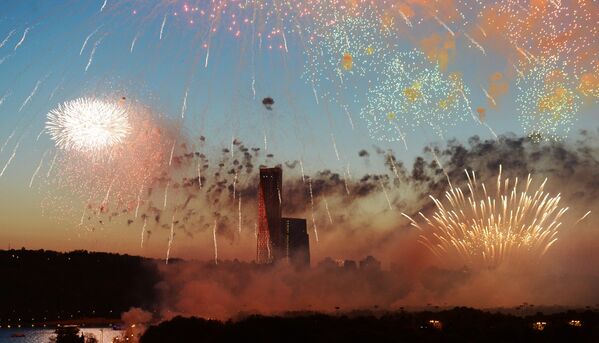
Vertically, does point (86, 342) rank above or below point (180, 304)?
below

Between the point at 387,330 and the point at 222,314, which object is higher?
the point at 222,314

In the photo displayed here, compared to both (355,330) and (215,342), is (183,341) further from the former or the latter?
(355,330)

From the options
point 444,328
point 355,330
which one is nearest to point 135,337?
point 355,330

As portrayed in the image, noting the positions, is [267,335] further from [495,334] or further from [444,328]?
[444,328]

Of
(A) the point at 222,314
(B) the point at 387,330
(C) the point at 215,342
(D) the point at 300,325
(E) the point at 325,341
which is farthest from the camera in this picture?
(A) the point at 222,314

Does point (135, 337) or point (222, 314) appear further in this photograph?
point (222, 314)

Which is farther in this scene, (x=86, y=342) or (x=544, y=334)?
(x=544, y=334)

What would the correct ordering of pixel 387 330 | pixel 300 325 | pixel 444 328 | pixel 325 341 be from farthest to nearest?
pixel 444 328 → pixel 300 325 → pixel 387 330 → pixel 325 341

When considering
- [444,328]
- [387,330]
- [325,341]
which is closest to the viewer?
[325,341]

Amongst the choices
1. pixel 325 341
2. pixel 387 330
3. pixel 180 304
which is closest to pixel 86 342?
pixel 325 341
